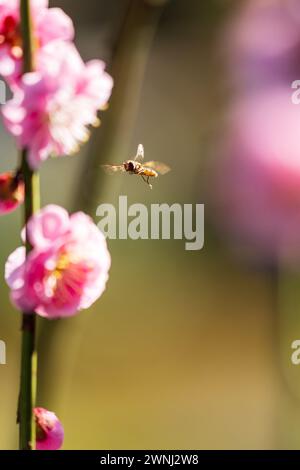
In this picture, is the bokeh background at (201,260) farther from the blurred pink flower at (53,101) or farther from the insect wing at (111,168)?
the blurred pink flower at (53,101)

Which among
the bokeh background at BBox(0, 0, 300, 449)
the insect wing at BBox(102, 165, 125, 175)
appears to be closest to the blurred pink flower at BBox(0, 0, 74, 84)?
the insect wing at BBox(102, 165, 125, 175)

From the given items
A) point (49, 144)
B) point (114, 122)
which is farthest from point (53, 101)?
point (114, 122)

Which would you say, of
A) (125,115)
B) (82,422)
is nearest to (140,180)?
(125,115)

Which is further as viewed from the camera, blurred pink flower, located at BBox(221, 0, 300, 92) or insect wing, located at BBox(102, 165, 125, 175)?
blurred pink flower, located at BBox(221, 0, 300, 92)

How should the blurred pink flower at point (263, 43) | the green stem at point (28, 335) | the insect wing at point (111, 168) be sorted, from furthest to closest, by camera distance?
Answer: the blurred pink flower at point (263, 43) → the insect wing at point (111, 168) → the green stem at point (28, 335)

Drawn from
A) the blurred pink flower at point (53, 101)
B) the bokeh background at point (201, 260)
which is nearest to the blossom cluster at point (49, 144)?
the blurred pink flower at point (53, 101)

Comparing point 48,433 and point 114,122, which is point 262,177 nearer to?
point 114,122

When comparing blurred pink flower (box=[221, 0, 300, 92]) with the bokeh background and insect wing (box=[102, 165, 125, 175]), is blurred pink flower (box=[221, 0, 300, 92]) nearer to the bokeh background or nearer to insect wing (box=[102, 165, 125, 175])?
the bokeh background
